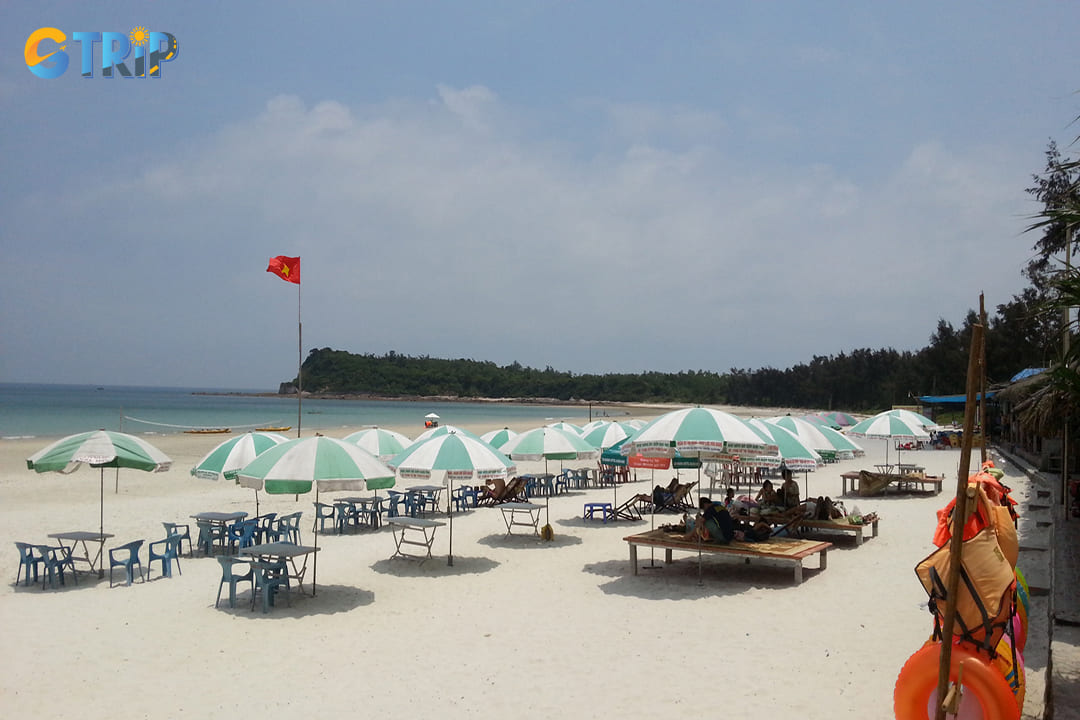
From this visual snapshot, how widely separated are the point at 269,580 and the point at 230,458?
11.1 feet

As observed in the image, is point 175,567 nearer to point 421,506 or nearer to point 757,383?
point 421,506

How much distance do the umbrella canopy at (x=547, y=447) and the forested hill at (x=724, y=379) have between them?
10.8 metres

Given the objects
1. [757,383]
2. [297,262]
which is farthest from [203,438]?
[757,383]

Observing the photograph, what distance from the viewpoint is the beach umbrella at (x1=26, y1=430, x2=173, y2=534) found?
393 inches

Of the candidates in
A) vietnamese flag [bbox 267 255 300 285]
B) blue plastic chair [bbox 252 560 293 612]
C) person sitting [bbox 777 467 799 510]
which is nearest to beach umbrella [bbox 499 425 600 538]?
person sitting [bbox 777 467 799 510]

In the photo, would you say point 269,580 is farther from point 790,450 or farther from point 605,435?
point 605,435

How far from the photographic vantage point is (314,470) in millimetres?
8820

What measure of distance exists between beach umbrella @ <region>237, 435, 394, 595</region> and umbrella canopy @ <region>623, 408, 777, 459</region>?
3307mm

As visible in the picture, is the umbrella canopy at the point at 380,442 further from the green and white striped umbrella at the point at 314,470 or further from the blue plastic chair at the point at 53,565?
the green and white striped umbrella at the point at 314,470

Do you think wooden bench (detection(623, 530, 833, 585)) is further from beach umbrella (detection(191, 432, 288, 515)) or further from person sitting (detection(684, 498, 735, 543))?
beach umbrella (detection(191, 432, 288, 515))

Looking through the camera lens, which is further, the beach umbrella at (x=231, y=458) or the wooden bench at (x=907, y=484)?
the wooden bench at (x=907, y=484)

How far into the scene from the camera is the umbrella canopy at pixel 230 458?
11523 millimetres

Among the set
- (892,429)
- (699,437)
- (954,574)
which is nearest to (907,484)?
(892,429)

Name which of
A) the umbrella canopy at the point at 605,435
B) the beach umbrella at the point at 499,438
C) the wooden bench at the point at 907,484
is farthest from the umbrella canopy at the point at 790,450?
the wooden bench at the point at 907,484
